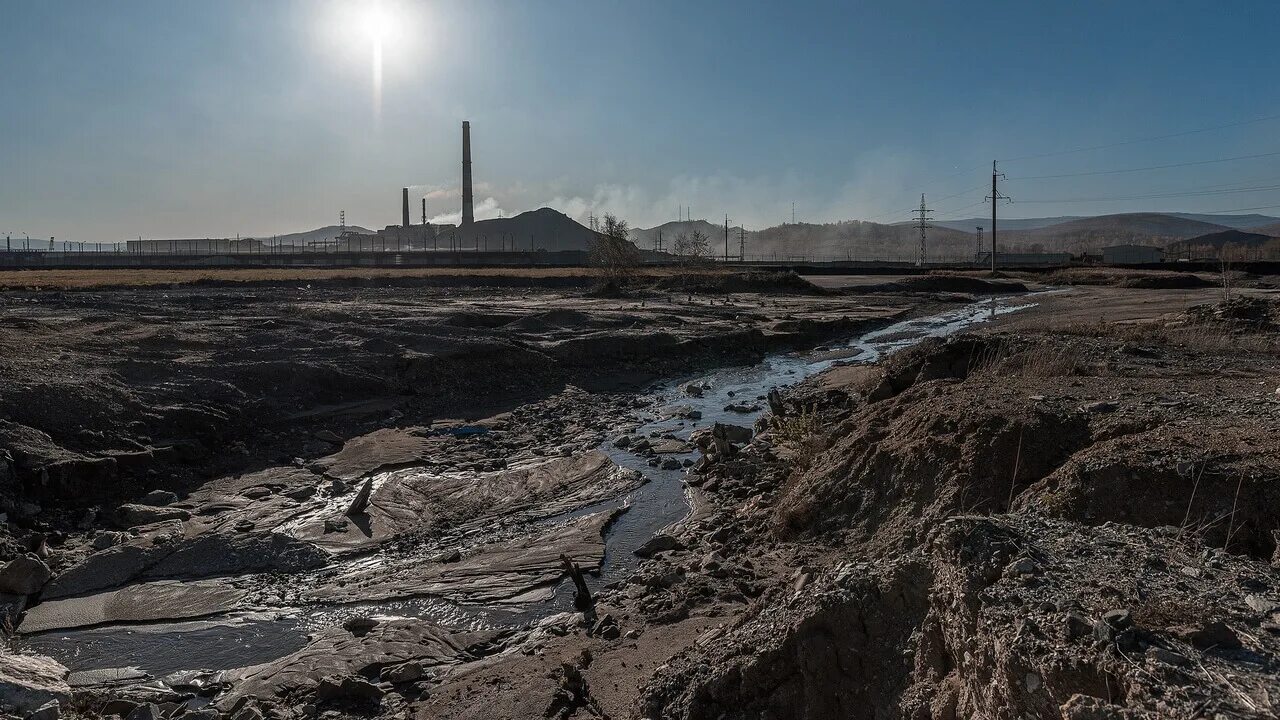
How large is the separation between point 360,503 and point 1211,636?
317 inches

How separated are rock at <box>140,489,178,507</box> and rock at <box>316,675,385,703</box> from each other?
5.24 meters

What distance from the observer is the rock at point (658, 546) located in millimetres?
7352

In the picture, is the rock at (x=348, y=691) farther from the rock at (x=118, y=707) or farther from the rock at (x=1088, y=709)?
the rock at (x=1088, y=709)

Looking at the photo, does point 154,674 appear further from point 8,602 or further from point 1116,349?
point 1116,349

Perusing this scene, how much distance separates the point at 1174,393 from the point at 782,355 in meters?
16.0

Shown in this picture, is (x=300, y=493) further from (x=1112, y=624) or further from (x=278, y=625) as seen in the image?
(x=1112, y=624)

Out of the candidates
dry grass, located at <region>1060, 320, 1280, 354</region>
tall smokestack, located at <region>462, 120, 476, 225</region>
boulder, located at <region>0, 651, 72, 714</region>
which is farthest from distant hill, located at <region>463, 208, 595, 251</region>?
boulder, located at <region>0, 651, 72, 714</region>

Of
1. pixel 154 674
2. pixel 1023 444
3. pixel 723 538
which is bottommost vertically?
pixel 154 674

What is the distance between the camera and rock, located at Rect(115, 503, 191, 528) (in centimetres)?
834

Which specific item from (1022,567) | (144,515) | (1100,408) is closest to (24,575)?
(144,515)

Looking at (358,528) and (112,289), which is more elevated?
(112,289)

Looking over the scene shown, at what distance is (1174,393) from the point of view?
22.4 feet

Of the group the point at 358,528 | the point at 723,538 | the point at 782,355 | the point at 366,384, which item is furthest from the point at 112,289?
the point at 723,538

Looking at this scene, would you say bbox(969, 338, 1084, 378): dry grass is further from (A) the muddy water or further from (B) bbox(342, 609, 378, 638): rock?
(B) bbox(342, 609, 378, 638): rock
